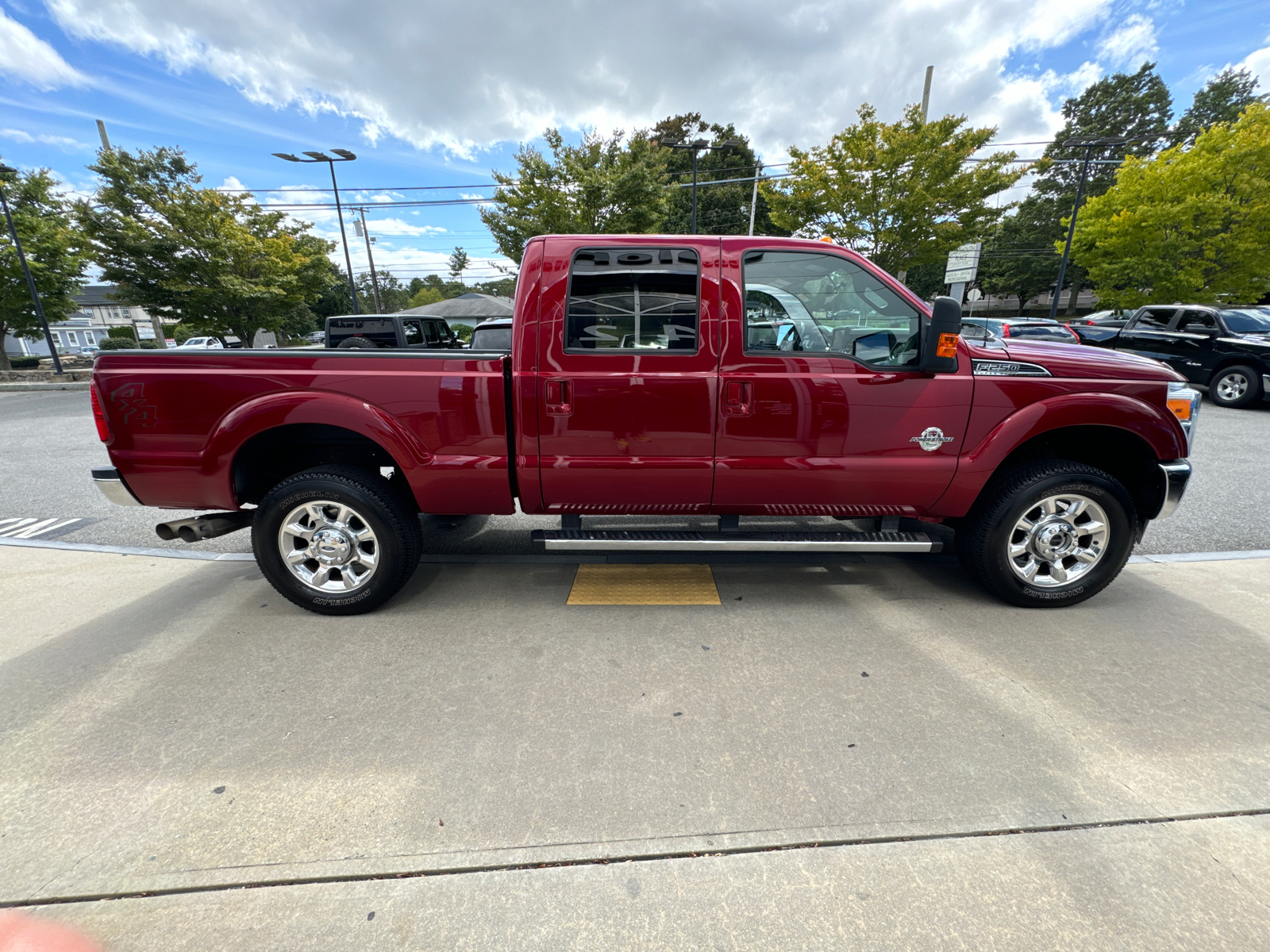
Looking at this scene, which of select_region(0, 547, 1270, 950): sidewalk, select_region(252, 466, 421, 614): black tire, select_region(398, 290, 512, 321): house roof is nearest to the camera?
select_region(0, 547, 1270, 950): sidewalk

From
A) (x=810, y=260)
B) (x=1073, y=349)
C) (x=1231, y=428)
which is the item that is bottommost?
(x=1231, y=428)

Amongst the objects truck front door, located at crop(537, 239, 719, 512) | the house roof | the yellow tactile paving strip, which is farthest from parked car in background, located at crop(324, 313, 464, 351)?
the house roof

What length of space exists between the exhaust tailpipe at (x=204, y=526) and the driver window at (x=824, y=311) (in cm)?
313

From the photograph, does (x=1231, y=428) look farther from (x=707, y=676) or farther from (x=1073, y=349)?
(x=707, y=676)

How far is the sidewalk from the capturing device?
5.19 feet

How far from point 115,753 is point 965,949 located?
3.00m

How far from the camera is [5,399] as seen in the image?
1415cm

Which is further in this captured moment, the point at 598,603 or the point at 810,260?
the point at 598,603

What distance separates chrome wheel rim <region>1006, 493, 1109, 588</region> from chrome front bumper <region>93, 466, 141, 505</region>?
4.95 m

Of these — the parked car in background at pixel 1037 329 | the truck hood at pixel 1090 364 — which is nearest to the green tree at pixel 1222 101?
the parked car in background at pixel 1037 329

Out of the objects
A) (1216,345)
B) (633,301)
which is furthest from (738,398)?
(1216,345)

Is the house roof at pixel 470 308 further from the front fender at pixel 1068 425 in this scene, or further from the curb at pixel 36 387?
the front fender at pixel 1068 425

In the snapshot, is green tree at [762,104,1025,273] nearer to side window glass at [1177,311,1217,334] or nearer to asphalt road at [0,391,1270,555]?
side window glass at [1177,311,1217,334]

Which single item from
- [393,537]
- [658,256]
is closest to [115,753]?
[393,537]
